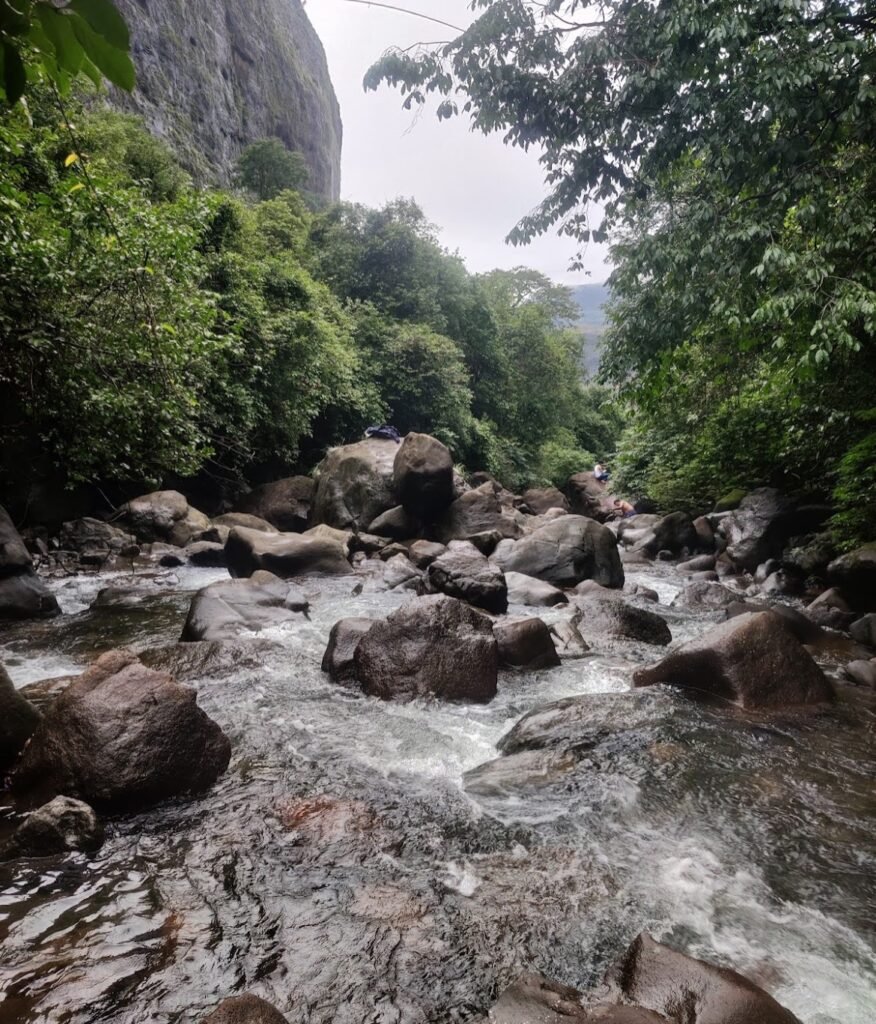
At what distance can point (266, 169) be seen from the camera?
96.1ft

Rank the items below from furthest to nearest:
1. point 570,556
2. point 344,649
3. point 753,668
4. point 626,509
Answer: point 626,509 → point 570,556 → point 344,649 → point 753,668

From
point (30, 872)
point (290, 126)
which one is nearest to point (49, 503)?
point (30, 872)

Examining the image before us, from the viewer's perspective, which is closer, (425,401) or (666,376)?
(666,376)

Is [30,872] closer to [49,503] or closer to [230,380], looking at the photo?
[49,503]

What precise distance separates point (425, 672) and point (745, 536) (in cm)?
937

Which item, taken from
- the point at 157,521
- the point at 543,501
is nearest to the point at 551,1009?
the point at 157,521

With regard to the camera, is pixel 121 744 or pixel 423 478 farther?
pixel 423 478

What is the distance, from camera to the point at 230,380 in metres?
15.5

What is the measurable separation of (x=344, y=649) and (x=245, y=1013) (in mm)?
4320

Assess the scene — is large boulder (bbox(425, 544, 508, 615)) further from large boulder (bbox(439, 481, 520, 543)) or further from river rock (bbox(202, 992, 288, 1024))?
river rock (bbox(202, 992, 288, 1024))

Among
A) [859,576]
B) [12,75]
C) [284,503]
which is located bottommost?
[284,503]

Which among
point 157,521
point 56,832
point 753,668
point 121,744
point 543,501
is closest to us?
point 56,832

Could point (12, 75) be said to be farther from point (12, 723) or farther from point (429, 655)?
point (429, 655)

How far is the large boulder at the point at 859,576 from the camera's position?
841 cm
